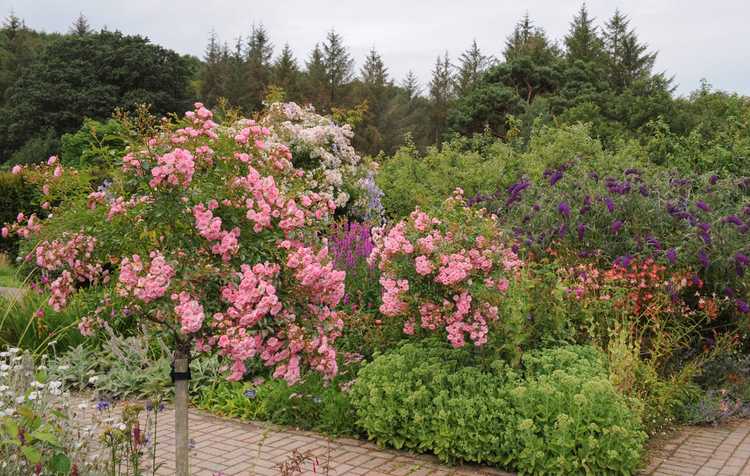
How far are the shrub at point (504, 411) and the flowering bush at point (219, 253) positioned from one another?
4.11ft

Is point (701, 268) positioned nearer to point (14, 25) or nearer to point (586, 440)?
point (586, 440)

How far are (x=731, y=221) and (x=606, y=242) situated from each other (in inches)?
40.9

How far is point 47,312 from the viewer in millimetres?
6711

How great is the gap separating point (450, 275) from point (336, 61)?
33.7 meters

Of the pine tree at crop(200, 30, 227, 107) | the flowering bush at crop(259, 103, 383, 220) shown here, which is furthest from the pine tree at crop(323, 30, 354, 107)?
the flowering bush at crop(259, 103, 383, 220)

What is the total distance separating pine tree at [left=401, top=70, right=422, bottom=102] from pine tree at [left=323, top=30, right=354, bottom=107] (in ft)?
11.2

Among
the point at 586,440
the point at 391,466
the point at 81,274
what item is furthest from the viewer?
the point at 391,466

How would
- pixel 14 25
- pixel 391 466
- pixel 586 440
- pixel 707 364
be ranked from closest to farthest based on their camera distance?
pixel 586 440, pixel 391 466, pixel 707 364, pixel 14 25

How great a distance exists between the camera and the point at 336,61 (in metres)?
36.3

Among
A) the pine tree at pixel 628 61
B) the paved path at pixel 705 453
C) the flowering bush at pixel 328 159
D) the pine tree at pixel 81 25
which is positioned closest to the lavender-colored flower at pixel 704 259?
the paved path at pixel 705 453

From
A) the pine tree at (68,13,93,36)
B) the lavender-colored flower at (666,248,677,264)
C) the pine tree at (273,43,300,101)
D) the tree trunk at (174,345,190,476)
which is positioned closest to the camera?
the tree trunk at (174,345,190,476)

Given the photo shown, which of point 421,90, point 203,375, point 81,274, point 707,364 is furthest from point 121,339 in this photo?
point 421,90

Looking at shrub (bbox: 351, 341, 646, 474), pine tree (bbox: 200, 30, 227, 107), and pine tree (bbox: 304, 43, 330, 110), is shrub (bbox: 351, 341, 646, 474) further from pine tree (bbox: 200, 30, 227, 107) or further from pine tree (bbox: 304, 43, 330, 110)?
pine tree (bbox: 200, 30, 227, 107)

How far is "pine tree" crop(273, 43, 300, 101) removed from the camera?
32.6m
